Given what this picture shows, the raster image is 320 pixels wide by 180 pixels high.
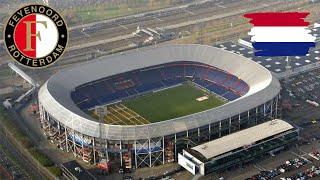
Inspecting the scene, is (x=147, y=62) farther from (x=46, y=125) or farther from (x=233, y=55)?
(x=46, y=125)

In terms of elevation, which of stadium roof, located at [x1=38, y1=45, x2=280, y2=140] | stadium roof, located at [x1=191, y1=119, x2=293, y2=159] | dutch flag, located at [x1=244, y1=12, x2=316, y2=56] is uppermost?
dutch flag, located at [x1=244, y1=12, x2=316, y2=56]

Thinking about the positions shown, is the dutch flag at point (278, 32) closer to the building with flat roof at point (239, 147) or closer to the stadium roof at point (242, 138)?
the stadium roof at point (242, 138)

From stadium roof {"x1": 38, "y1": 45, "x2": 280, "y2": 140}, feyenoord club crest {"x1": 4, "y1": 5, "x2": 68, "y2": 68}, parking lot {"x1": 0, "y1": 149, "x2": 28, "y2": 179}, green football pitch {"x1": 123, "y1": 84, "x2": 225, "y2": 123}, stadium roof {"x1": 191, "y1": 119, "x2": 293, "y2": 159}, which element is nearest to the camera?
feyenoord club crest {"x1": 4, "y1": 5, "x2": 68, "y2": 68}

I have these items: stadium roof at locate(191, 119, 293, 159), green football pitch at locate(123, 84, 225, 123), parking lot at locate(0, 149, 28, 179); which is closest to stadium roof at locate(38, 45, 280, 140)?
stadium roof at locate(191, 119, 293, 159)

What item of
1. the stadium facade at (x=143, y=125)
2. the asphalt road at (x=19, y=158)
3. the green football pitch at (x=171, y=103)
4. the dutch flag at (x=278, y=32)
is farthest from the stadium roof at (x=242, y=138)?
the asphalt road at (x=19, y=158)

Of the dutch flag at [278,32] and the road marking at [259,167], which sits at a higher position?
the dutch flag at [278,32]

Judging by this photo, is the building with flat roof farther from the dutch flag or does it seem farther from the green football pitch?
the green football pitch

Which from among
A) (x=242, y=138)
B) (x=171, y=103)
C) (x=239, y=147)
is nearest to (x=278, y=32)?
(x=242, y=138)
